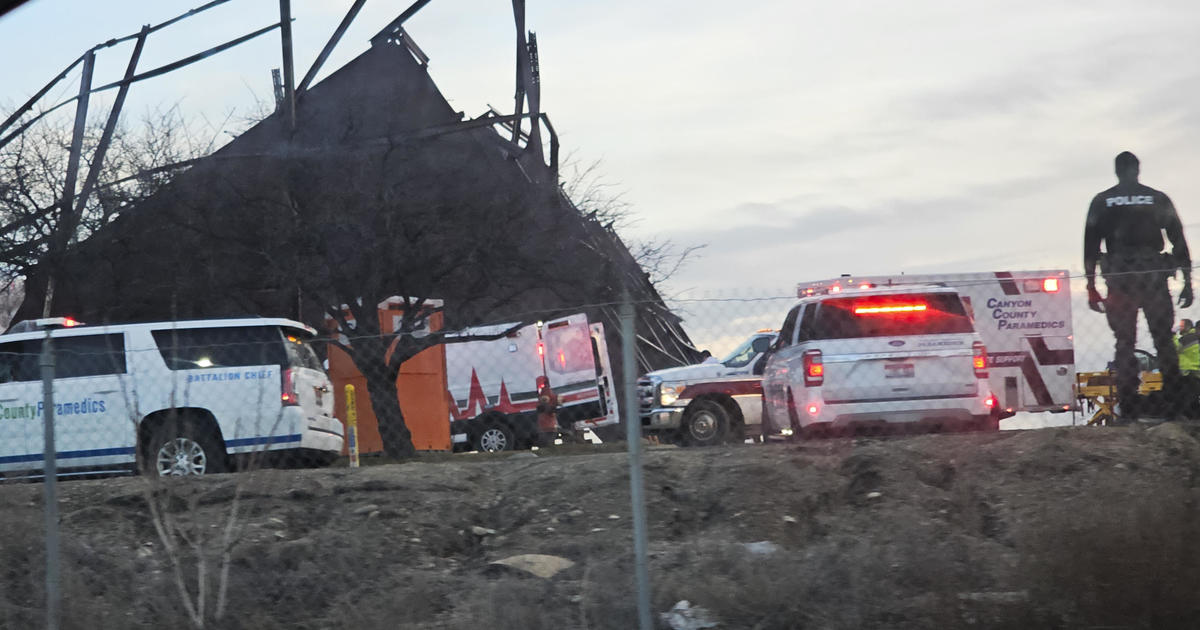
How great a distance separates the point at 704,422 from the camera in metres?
18.7

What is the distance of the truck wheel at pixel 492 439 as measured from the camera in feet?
79.2

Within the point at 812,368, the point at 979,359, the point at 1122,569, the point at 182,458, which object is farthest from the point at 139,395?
the point at 1122,569

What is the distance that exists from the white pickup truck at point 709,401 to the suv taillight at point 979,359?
20.1 feet

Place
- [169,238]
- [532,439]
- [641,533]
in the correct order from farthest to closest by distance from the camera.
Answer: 1. [532,439]
2. [169,238]
3. [641,533]

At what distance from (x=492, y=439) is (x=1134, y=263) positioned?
51.0ft

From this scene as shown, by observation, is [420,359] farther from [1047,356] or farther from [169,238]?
[1047,356]

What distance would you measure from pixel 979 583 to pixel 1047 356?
A: 12350 millimetres

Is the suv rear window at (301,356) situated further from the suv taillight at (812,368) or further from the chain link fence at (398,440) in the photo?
the suv taillight at (812,368)

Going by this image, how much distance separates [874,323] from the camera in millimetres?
12266

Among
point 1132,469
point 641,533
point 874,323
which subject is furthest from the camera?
point 874,323

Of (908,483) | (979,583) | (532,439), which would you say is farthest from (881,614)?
(532,439)

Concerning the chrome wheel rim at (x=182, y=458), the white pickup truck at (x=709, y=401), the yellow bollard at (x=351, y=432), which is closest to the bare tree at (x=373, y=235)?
the white pickup truck at (x=709, y=401)

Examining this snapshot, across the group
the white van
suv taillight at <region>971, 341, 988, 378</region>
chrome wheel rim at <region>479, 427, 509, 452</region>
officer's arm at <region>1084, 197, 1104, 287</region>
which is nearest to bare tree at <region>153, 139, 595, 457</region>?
chrome wheel rim at <region>479, 427, 509, 452</region>

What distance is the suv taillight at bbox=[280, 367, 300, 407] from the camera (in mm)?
12312
